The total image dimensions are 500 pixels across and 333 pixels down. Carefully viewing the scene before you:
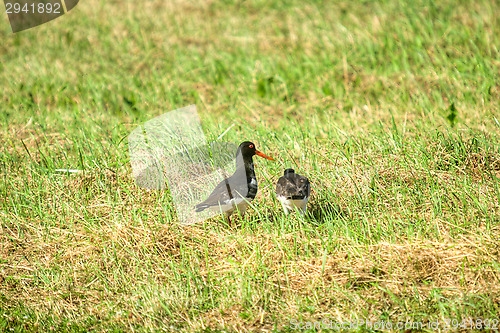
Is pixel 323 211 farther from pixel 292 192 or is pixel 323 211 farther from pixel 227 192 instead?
pixel 227 192

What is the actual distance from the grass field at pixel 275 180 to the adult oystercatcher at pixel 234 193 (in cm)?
20

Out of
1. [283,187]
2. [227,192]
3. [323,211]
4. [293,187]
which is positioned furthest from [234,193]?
[323,211]

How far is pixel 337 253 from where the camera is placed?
4430 millimetres

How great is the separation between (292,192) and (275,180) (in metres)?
1.10

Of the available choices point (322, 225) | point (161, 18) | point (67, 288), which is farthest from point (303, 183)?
point (161, 18)

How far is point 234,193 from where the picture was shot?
4812mm

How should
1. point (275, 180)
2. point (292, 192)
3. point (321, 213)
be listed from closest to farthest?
1. point (292, 192)
2. point (321, 213)
3. point (275, 180)

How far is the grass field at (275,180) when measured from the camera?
4.11 meters

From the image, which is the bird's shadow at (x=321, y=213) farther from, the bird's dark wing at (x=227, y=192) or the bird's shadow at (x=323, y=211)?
the bird's dark wing at (x=227, y=192)

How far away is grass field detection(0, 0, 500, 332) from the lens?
4105mm

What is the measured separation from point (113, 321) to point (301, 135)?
11.3 feet

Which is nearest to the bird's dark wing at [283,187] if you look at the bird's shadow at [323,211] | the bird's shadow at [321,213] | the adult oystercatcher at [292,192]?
the adult oystercatcher at [292,192]

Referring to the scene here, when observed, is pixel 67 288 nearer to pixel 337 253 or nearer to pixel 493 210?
pixel 337 253

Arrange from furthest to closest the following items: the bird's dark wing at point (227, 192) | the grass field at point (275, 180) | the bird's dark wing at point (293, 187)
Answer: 1. the bird's dark wing at point (227, 192)
2. the bird's dark wing at point (293, 187)
3. the grass field at point (275, 180)
